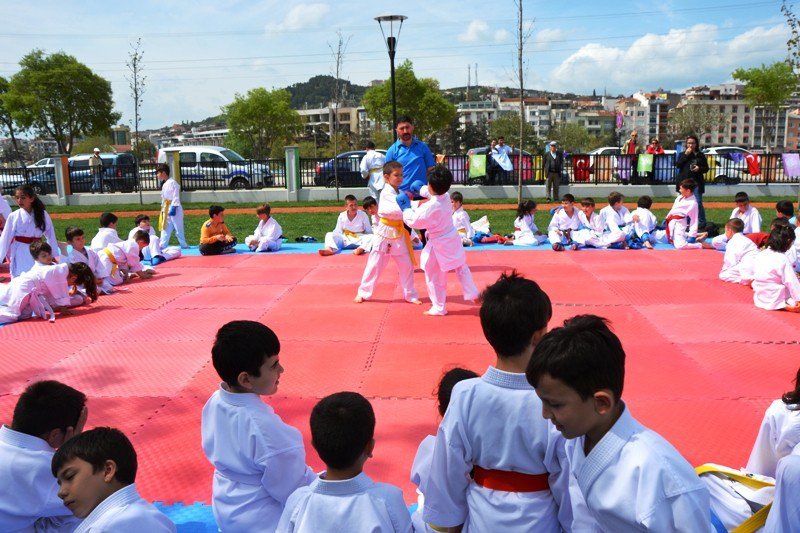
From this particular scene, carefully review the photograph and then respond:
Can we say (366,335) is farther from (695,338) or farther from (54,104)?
(54,104)

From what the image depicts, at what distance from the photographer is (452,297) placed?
26.3 ft

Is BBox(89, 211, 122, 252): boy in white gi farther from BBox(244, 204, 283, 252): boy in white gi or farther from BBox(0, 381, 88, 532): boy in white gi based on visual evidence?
BBox(0, 381, 88, 532): boy in white gi

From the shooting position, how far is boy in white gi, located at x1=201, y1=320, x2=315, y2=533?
275 cm

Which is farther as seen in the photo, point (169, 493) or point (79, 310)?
point (79, 310)

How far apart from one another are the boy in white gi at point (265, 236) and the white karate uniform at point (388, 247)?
409 centimetres

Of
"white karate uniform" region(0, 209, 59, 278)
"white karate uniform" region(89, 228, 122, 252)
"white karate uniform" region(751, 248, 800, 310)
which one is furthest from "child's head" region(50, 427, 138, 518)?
"white karate uniform" region(89, 228, 122, 252)

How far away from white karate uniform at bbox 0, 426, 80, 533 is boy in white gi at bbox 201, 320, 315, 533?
647mm

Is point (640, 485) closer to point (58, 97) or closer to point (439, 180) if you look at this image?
point (439, 180)

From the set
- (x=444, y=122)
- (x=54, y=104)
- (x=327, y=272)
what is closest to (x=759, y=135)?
(x=444, y=122)

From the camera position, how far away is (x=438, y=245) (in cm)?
704

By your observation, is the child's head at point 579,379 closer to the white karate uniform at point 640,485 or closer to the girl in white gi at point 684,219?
the white karate uniform at point 640,485

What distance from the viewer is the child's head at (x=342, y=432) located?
2.23 m

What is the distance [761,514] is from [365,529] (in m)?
1.55

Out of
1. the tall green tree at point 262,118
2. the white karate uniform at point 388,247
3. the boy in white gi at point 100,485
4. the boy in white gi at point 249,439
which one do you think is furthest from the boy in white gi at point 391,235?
the tall green tree at point 262,118
